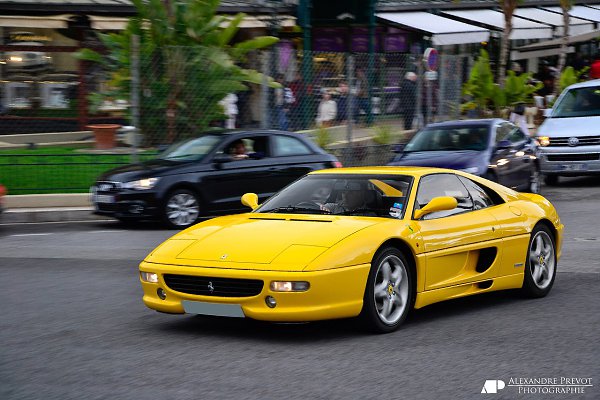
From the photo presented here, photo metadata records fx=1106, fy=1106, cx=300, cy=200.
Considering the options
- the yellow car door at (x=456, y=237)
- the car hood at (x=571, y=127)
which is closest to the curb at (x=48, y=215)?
the car hood at (x=571, y=127)

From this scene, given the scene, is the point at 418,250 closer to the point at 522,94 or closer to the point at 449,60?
the point at 449,60

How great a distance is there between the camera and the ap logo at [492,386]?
591cm

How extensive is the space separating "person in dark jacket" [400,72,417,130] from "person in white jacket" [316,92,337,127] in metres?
2.38

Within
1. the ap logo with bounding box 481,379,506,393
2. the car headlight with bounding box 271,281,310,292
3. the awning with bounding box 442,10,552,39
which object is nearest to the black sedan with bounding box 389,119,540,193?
Answer: the car headlight with bounding box 271,281,310,292

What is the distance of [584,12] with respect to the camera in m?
43.7

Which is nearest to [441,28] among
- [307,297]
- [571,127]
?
[571,127]

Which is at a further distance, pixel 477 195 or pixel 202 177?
pixel 202 177

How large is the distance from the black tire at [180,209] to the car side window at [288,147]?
155cm

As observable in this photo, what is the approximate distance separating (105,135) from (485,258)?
41.5 ft

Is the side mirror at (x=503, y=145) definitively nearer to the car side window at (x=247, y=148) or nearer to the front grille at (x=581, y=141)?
the front grille at (x=581, y=141)

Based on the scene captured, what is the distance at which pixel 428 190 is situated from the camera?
8492 mm

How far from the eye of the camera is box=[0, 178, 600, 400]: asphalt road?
5.98 m

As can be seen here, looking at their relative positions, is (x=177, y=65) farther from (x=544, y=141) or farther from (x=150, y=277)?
(x=150, y=277)

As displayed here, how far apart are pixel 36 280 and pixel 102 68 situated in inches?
448
